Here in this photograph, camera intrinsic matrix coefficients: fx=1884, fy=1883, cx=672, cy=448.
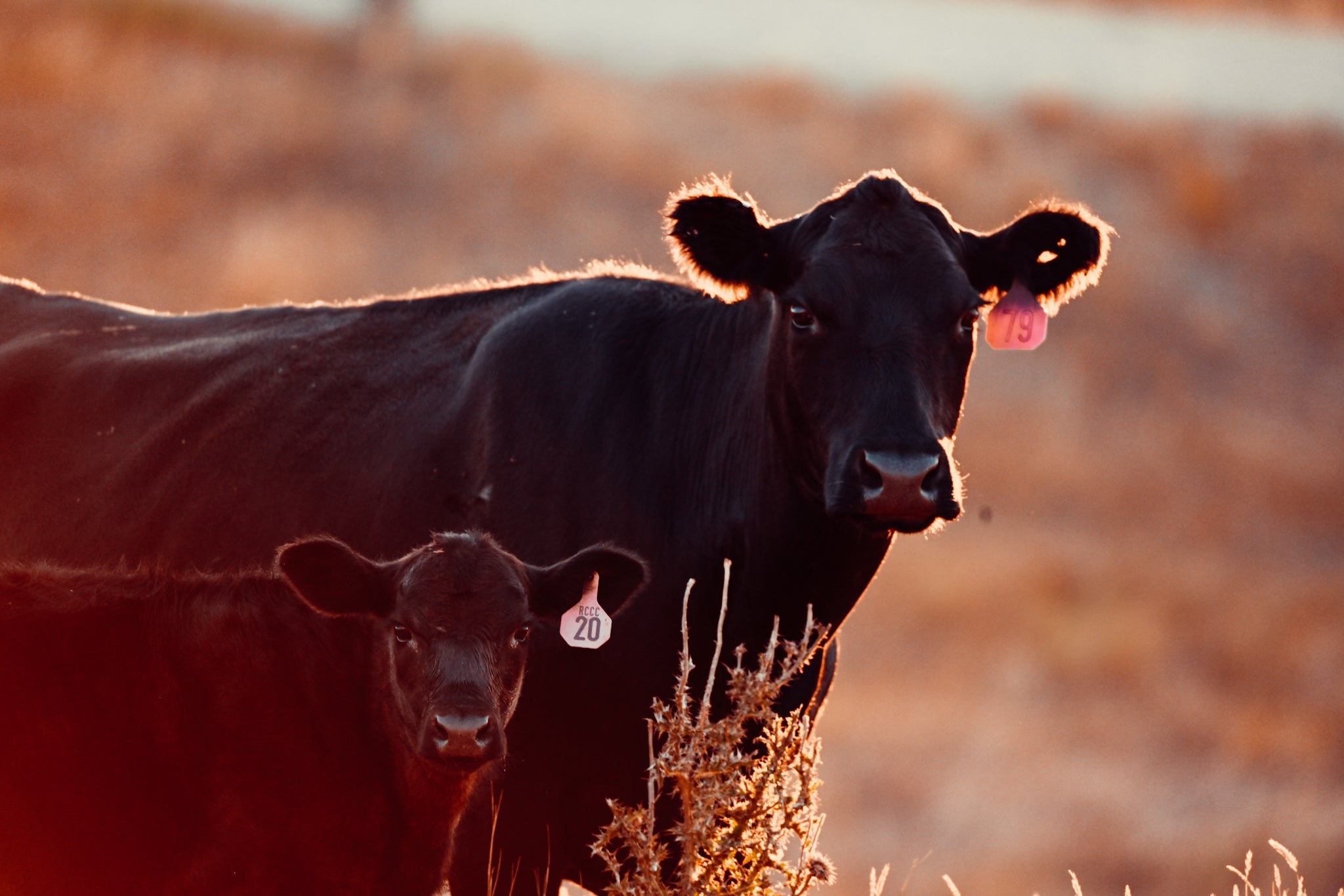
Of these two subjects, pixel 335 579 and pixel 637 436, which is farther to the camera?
pixel 637 436

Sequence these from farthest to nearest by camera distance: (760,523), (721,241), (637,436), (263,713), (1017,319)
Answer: (1017,319) → (637,436) → (721,241) → (760,523) → (263,713)

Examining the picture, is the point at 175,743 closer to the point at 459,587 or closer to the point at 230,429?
the point at 459,587

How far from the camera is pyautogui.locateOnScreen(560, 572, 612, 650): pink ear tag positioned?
18.4ft

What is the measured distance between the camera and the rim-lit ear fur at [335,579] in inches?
208

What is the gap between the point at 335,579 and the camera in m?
5.36

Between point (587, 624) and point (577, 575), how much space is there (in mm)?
150

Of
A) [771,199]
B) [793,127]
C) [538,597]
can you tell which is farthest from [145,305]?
[538,597]

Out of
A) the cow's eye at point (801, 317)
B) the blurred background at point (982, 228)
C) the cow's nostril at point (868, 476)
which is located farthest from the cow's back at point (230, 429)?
the blurred background at point (982, 228)

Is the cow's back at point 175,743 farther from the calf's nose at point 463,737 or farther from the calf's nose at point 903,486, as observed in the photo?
the calf's nose at point 903,486

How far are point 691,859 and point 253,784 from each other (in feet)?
4.02

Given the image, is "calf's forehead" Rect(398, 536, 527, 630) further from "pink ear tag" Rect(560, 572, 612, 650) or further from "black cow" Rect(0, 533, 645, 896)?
"pink ear tag" Rect(560, 572, 612, 650)

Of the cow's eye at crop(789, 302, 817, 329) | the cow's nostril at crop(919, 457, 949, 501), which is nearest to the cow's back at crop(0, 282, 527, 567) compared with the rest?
the cow's eye at crop(789, 302, 817, 329)

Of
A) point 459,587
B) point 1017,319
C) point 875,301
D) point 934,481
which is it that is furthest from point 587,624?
point 1017,319

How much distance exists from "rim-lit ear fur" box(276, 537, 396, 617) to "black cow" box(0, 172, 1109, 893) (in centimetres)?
79
